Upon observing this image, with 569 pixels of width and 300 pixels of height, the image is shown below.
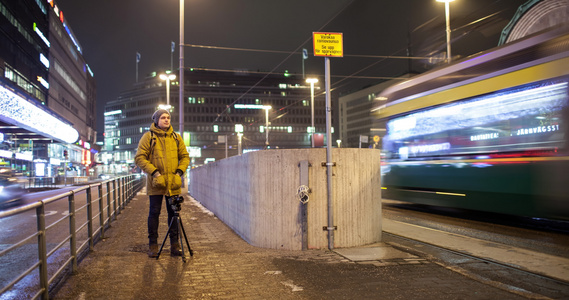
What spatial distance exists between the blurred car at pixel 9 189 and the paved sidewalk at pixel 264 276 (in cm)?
1001

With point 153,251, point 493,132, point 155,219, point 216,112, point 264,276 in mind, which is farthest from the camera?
point 216,112

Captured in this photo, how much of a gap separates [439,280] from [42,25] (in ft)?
220

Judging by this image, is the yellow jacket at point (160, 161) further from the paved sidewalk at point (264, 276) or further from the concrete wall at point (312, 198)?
the concrete wall at point (312, 198)

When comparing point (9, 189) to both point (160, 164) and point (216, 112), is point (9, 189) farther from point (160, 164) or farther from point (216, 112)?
point (216, 112)

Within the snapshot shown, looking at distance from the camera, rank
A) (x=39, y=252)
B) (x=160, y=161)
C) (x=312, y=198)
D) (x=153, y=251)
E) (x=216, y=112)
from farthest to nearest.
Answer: (x=216, y=112) < (x=312, y=198) < (x=153, y=251) < (x=160, y=161) < (x=39, y=252)

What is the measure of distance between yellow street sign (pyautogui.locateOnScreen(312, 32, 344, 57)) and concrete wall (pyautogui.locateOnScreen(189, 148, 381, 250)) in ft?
5.17

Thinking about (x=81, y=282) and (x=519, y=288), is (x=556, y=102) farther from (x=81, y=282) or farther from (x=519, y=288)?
(x=81, y=282)

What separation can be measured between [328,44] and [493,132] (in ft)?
15.5

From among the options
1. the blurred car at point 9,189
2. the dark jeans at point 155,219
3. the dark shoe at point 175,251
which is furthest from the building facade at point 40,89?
the dark shoe at point 175,251

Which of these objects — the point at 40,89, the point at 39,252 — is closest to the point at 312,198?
the point at 39,252

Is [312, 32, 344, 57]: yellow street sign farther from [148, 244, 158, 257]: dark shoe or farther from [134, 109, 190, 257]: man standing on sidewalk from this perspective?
[148, 244, 158, 257]: dark shoe

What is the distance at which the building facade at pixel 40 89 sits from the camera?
23.3 metres

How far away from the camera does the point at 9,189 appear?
48.6 ft

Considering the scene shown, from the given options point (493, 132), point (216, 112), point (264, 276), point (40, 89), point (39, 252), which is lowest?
point (264, 276)
